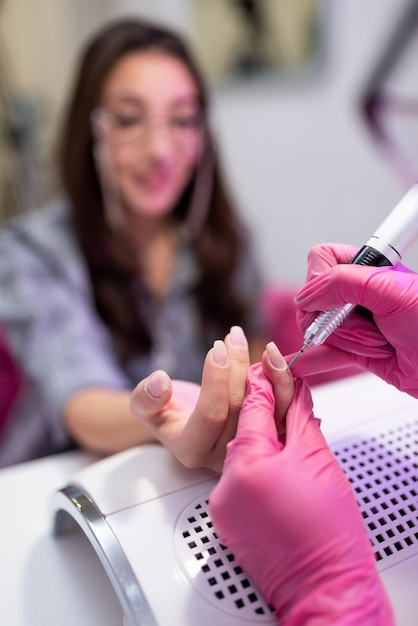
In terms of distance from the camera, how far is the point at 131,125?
0.99 m

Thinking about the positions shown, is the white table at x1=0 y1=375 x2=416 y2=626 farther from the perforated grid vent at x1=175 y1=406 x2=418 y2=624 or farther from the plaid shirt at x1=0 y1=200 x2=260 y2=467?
the plaid shirt at x1=0 y1=200 x2=260 y2=467

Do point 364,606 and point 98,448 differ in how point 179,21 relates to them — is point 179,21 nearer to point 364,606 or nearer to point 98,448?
point 98,448

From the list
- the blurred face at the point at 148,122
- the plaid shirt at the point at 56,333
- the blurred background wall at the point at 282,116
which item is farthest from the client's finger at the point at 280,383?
the blurred face at the point at 148,122

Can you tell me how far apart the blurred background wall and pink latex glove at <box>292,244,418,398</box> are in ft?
Result: 1.42

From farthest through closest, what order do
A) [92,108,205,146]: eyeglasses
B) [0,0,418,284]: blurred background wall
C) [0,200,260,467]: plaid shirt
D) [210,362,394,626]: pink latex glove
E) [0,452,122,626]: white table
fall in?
[0,0,418,284]: blurred background wall → [92,108,205,146]: eyeglasses → [0,200,260,467]: plaid shirt → [0,452,122,626]: white table → [210,362,394,626]: pink latex glove

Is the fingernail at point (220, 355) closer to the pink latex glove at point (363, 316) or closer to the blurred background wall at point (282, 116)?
the pink latex glove at point (363, 316)

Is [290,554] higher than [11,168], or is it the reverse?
[11,168]

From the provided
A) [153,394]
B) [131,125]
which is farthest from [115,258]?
[153,394]

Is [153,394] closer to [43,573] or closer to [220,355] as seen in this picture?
[220,355]

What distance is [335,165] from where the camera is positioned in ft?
4.91

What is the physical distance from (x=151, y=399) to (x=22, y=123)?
5.79 feet

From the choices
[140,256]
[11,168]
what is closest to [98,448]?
[140,256]

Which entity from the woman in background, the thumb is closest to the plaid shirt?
the woman in background

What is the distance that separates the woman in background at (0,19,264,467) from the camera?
→ 903 mm
